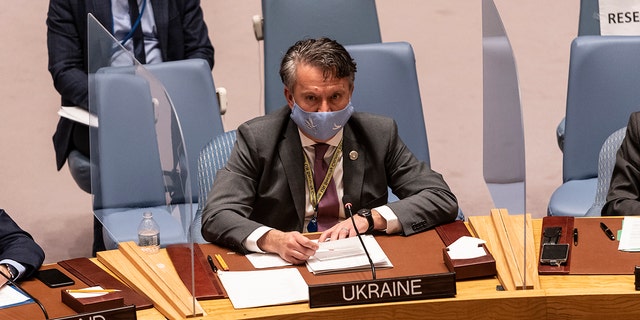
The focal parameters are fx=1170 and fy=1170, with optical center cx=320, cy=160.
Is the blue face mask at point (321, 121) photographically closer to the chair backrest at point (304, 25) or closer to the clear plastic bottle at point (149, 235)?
the clear plastic bottle at point (149, 235)

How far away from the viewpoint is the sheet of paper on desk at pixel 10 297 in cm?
279

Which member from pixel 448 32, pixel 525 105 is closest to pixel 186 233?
pixel 525 105

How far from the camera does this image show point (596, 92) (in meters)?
4.19

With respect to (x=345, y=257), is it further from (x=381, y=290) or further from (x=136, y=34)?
(x=136, y=34)

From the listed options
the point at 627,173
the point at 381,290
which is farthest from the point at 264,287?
the point at 627,173

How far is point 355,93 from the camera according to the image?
4.10 m

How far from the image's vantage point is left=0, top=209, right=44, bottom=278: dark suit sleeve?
2.97 meters

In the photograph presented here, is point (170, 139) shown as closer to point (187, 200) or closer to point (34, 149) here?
point (187, 200)

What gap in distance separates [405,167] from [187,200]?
1159 millimetres

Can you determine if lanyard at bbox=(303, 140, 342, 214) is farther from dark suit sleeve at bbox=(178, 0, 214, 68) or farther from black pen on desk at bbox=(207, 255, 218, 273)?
dark suit sleeve at bbox=(178, 0, 214, 68)

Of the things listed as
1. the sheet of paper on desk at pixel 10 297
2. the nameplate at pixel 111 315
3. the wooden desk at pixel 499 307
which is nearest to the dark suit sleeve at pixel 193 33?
the sheet of paper on desk at pixel 10 297

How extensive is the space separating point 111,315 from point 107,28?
6.72ft

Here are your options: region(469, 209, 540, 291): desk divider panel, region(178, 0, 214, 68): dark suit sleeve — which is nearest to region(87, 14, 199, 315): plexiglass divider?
region(469, 209, 540, 291): desk divider panel

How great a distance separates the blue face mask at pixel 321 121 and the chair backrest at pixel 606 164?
3.18 feet
